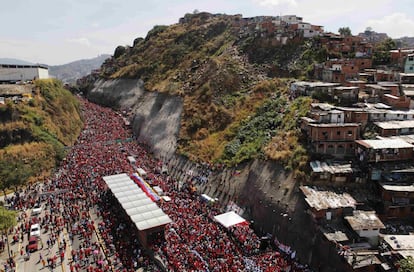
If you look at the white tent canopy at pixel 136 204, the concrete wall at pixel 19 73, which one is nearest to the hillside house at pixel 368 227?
the white tent canopy at pixel 136 204

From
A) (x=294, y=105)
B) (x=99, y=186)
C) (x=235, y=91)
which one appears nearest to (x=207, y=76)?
(x=235, y=91)

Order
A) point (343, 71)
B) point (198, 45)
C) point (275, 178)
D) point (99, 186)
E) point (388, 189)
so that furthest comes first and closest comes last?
point (198, 45) → point (343, 71) → point (99, 186) → point (275, 178) → point (388, 189)

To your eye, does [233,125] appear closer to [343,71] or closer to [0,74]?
[343,71]

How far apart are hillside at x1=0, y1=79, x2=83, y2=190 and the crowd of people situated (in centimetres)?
208

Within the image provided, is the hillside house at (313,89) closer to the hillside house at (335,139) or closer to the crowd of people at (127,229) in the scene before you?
the hillside house at (335,139)

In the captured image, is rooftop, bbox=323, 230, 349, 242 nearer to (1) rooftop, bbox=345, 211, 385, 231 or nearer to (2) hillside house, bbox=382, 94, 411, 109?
(1) rooftop, bbox=345, 211, 385, 231

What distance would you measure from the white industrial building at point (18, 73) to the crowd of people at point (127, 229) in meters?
25.3

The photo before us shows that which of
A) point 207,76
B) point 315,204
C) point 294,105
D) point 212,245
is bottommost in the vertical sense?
point 212,245

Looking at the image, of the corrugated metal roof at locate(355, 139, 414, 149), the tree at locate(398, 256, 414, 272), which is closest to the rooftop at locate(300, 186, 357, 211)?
the corrugated metal roof at locate(355, 139, 414, 149)

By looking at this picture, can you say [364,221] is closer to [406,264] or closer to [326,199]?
[326,199]

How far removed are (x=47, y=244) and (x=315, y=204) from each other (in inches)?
827

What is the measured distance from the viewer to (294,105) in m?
37.7

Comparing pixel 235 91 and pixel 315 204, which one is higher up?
pixel 235 91

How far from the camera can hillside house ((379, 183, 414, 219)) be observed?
24.1m
